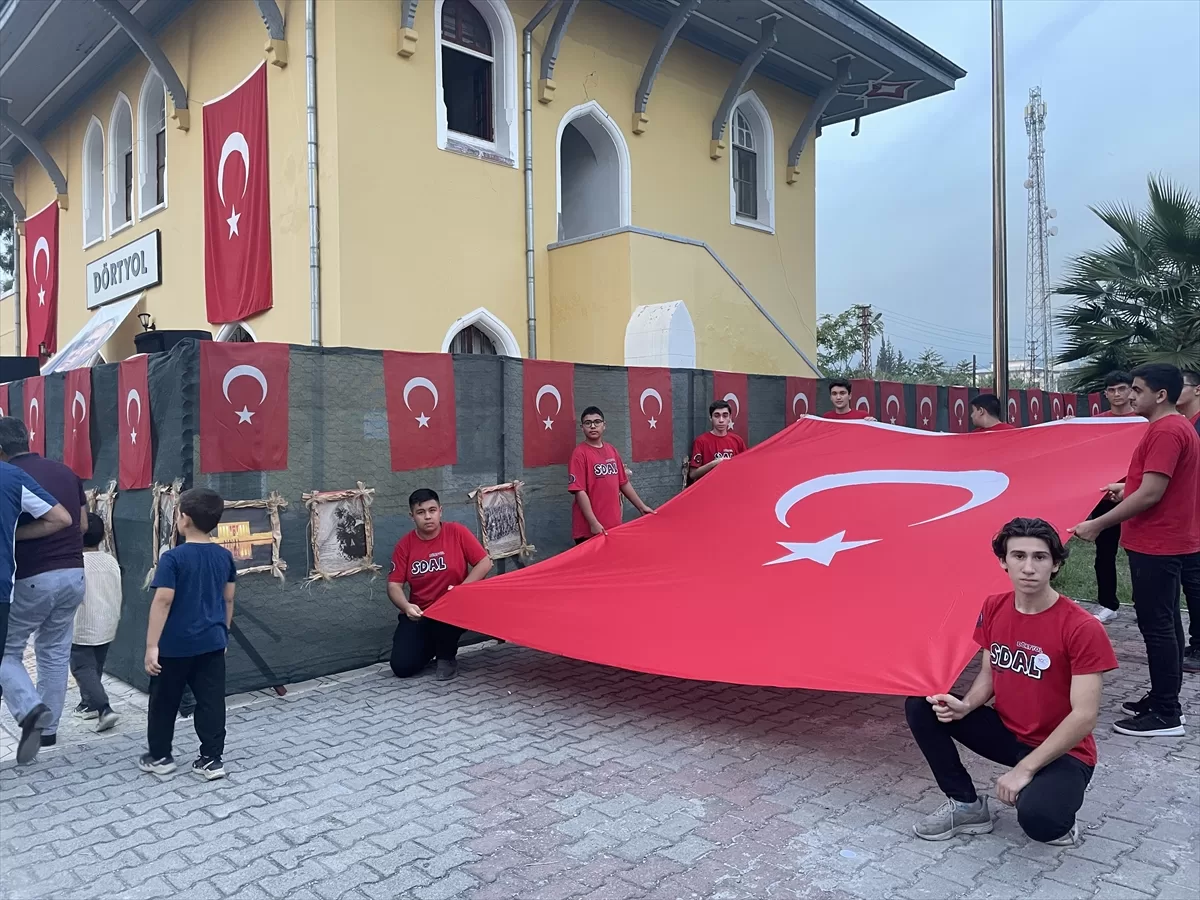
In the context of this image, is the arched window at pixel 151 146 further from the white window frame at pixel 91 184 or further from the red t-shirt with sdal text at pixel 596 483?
the red t-shirt with sdal text at pixel 596 483

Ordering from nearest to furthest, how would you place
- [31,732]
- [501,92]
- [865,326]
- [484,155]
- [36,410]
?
[31,732], [36,410], [484,155], [501,92], [865,326]

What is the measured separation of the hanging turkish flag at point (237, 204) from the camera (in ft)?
36.3

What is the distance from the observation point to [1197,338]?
1192 cm

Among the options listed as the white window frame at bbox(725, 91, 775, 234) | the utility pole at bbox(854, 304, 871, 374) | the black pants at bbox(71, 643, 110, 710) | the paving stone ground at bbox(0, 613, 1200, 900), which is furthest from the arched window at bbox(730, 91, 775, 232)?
the utility pole at bbox(854, 304, 871, 374)

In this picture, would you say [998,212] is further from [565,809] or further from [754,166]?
[565,809]

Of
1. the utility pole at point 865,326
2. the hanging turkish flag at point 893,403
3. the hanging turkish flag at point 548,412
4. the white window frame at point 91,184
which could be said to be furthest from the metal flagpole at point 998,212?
the utility pole at point 865,326

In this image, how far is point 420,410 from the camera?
6379mm

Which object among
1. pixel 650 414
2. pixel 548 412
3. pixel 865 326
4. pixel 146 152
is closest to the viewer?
pixel 548 412

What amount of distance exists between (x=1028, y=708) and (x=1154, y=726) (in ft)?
5.69

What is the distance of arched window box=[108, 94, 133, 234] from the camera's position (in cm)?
1555

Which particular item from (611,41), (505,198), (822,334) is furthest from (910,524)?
(822,334)

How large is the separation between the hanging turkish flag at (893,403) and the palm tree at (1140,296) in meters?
3.26

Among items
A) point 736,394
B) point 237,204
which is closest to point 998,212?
point 736,394

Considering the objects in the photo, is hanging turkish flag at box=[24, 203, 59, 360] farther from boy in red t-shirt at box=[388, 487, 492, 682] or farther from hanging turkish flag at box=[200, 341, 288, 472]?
boy in red t-shirt at box=[388, 487, 492, 682]
